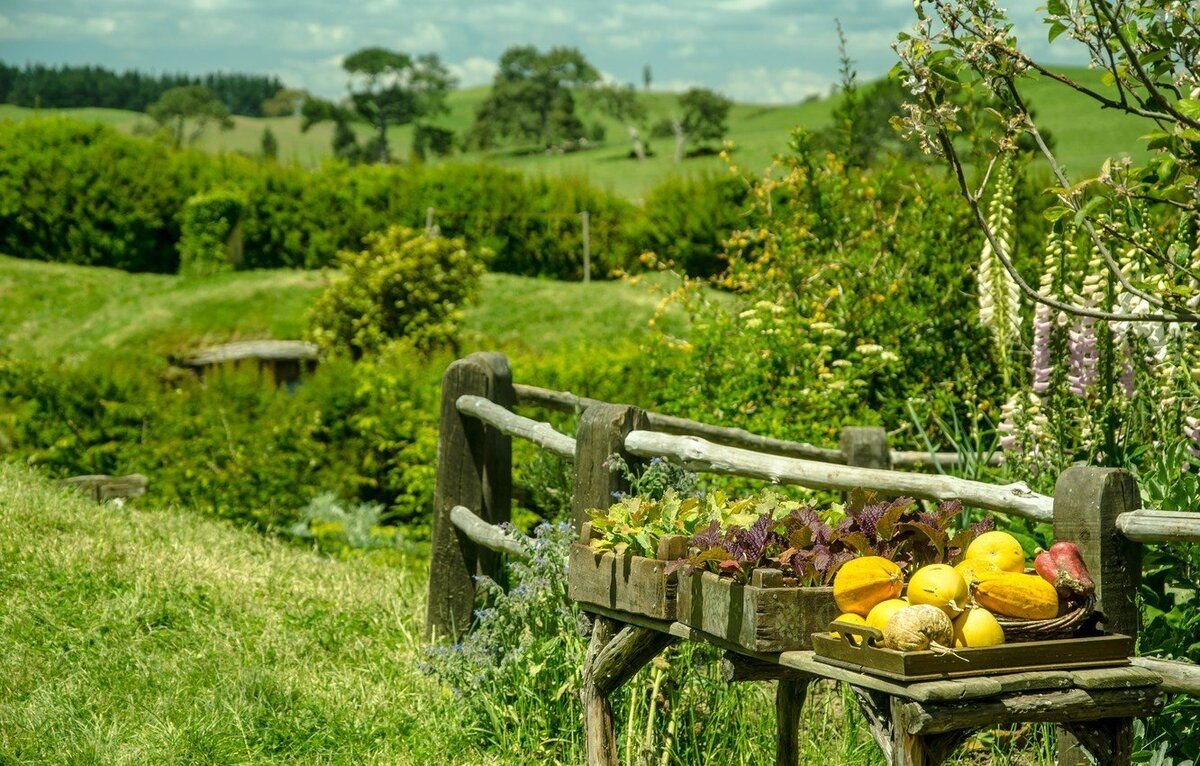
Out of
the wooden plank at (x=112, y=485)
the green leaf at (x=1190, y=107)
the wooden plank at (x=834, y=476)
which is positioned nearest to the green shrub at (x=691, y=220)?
the wooden plank at (x=112, y=485)

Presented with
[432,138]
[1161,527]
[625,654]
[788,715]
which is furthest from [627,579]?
[432,138]

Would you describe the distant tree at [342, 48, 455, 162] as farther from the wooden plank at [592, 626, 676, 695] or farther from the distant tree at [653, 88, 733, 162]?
the wooden plank at [592, 626, 676, 695]

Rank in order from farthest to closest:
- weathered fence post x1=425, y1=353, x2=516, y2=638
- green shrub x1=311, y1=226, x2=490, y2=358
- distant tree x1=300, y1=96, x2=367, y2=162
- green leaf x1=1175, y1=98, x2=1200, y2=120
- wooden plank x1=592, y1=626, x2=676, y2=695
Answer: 1. distant tree x1=300, y1=96, x2=367, y2=162
2. green shrub x1=311, y1=226, x2=490, y2=358
3. weathered fence post x1=425, y1=353, x2=516, y2=638
4. wooden plank x1=592, y1=626, x2=676, y2=695
5. green leaf x1=1175, y1=98, x2=1200, y2=120

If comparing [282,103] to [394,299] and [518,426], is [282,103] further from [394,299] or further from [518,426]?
[518,426]

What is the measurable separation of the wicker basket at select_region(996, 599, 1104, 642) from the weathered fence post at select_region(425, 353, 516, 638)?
124 inches

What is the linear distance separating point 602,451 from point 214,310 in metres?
17.9

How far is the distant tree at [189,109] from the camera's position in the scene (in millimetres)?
76312

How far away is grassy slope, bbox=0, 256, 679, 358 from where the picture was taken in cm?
1897

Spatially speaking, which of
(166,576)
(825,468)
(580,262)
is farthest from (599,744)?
(580,262)

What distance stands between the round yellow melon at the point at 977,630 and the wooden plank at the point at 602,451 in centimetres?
165

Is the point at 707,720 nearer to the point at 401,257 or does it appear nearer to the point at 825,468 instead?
the point at 825,468

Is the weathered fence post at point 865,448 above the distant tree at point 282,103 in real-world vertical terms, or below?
below

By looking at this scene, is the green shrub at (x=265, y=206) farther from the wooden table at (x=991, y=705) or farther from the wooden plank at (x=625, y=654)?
the wooden table at (x=991, y=705)

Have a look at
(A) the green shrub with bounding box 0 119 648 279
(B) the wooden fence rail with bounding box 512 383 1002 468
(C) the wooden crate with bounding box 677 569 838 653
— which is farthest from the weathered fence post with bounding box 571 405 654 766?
(A) the green shrub with bounding box 0 119 648 279
